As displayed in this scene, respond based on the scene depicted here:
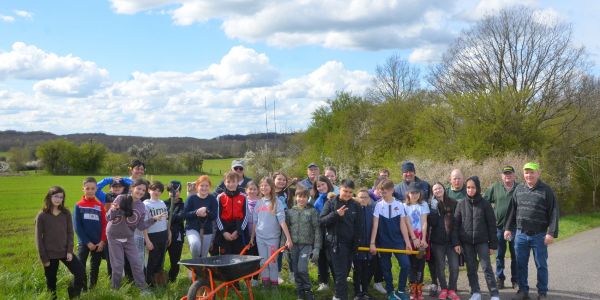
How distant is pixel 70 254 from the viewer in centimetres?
621

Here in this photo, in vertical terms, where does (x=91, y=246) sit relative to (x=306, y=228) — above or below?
below

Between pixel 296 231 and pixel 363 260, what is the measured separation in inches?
36.9

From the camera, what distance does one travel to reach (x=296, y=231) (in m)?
6.71

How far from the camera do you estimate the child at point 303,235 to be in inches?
259

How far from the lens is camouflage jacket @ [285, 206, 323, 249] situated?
6.67 m

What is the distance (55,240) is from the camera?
614 cm

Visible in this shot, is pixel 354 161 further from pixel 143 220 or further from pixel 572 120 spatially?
pixel 143 220

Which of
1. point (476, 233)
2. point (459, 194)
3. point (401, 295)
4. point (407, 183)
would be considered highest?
point (407, 183)

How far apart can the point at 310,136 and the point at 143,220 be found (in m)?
36.5

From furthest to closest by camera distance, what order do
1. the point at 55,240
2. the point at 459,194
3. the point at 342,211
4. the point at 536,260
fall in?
the point at 459,194 → the point at 536,260 → the point at 342,211 → the point at 55,240

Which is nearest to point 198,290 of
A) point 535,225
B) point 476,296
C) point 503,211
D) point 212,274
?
point 212,274

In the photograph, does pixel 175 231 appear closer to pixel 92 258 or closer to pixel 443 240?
pixel 92 258

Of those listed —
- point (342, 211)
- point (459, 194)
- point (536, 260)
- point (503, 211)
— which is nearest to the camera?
point (342, 211)

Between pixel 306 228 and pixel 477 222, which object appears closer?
pixel 306 228
